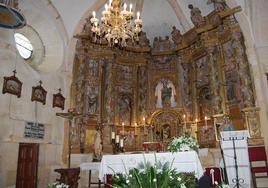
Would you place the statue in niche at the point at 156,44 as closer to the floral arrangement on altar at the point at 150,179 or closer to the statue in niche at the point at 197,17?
the statue in niche at the point at 197,17

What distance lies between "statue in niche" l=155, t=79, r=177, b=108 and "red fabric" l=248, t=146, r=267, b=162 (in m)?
4.76

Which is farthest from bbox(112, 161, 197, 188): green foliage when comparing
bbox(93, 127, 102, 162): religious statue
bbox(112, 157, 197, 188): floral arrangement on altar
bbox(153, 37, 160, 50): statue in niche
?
bbox(153, 37, 160, 50): statue in niche

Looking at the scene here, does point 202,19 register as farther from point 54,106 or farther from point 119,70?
point 54,106

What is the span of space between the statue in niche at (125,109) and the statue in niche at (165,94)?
4.57ft

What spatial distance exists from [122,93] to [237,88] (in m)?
5.04

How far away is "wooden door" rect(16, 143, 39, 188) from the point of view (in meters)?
7.86

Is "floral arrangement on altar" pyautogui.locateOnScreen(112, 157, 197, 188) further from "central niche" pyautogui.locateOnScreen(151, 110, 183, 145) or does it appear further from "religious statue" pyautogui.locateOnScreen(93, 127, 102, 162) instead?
"central niche" pyautogui.locateOnScreen(151, 110, 183, 145)

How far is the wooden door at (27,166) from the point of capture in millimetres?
7859

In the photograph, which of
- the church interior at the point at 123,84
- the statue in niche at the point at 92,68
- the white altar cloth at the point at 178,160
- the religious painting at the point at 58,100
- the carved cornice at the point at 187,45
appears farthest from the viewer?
the statue in niche at the point at 92,68

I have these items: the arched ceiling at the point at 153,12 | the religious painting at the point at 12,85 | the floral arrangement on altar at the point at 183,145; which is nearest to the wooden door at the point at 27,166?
the religious painting at the point at 12,85

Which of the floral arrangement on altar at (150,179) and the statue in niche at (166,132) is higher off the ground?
the statue in niche at (166,132)

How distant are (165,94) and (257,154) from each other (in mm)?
5422

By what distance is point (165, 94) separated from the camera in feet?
41.3

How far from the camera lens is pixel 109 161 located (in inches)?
244
